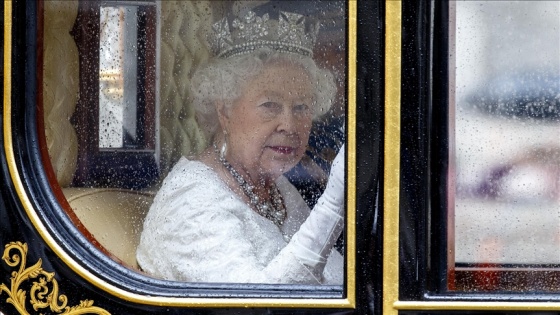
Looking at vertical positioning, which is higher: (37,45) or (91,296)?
(37,45)

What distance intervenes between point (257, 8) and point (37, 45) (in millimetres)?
358

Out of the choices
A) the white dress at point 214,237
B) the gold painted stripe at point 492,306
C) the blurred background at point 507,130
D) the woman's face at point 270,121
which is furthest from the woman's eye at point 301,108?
the gold painted stripe at point 492,306

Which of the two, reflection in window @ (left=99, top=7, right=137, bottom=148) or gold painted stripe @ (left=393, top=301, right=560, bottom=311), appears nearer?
gold painted stripe @ (left=393, top=301, right=560, bottom=311)

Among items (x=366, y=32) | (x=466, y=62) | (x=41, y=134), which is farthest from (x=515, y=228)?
(x=41, y=134)

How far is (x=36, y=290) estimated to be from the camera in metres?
1.56

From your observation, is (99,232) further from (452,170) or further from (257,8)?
(452,170)

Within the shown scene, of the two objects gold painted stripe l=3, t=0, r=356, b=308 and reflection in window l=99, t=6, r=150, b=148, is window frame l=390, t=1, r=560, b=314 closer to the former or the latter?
gold painted stripe l=3, t=0, r=356, b=308

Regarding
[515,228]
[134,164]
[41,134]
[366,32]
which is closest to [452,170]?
[515,228]

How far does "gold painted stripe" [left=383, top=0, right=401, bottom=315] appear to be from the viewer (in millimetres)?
1483

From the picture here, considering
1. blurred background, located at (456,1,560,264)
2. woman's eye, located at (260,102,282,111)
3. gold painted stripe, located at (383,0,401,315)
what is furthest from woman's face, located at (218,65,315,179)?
blurred background, located at (456,1,560,264)

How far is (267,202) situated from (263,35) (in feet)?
0.88

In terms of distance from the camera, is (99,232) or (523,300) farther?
(99,232)

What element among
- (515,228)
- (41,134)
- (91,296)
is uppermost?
(41,134)

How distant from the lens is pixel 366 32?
4.90 feet
